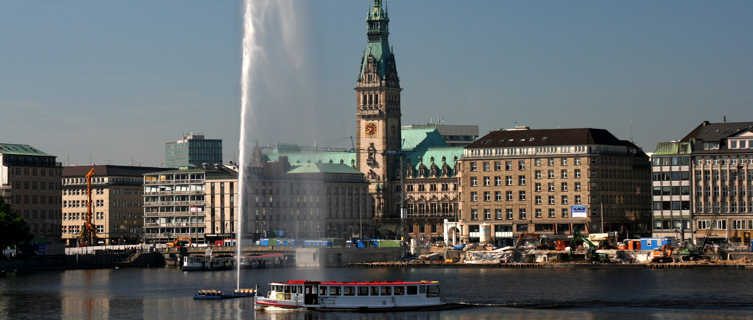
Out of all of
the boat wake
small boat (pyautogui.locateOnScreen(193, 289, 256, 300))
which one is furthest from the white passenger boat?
small boat (pyautogui.locateOnScreen(193, 289, 256, 300))

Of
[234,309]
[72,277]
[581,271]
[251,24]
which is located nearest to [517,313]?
[234,309]

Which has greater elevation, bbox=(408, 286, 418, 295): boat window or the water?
bbox=(408, 286, 418, 295): boat window

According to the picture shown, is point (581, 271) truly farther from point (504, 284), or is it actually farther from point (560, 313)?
point (560, 313)

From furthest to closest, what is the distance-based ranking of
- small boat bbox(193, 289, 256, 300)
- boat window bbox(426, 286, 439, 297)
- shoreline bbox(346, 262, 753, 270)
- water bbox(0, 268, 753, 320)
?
shoreline bbox(346, 262, 753, 270) → small boat bbox(193, 289, 256, 300) → boat window bbox(426, 286, 439, 297) → water bbox(0, 268, 753, 320)

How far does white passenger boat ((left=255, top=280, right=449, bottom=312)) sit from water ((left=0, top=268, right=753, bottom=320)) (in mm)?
1604

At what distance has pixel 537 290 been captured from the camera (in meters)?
139

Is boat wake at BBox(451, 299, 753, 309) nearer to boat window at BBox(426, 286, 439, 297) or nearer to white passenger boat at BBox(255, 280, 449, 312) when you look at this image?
boat window at BBox(426, 286, 439, 297)

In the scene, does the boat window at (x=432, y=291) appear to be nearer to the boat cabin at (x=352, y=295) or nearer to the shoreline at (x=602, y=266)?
the boat cabin at (x=352, y=295)

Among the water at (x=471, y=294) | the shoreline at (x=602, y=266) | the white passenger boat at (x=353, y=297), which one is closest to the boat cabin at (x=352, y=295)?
the white passenger boat at (x=353, y=297)

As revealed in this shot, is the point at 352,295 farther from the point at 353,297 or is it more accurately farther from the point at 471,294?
the point at 471,294

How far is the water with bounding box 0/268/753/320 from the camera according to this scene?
113250mm

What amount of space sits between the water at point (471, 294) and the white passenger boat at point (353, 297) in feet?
5.26

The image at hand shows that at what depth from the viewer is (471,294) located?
133875 millimetres

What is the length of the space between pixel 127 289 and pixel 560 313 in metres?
57.4
